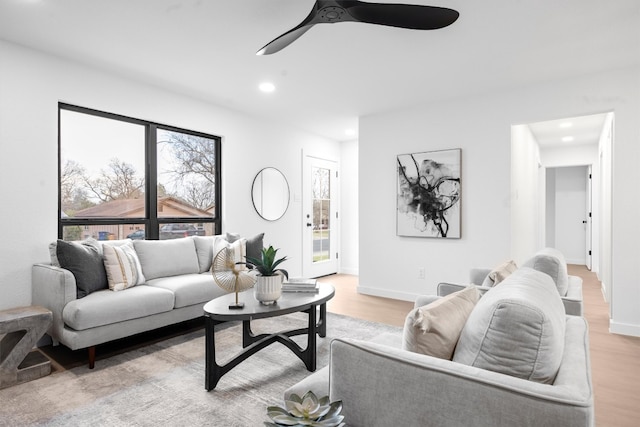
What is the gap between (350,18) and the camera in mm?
2129

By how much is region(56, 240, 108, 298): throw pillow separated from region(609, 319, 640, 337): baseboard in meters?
4.55

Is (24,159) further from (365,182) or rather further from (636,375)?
(636,375)

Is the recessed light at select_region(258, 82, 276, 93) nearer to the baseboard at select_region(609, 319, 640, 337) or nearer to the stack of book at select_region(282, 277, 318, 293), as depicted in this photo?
the stack of book at select_region(282, 277, 318, 293)

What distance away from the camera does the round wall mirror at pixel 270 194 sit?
16.3ft

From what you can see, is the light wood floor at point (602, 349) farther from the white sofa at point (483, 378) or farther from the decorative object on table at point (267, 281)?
the decorative object on table at point (267, 281)

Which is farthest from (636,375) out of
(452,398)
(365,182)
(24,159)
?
(24,159)

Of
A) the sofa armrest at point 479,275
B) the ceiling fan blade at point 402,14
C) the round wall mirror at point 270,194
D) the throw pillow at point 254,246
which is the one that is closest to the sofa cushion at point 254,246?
the throw pillow at point 254,246

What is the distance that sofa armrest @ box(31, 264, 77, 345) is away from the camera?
262 cm

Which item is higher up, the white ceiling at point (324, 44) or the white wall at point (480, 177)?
the white ceiling at point (324, 44)

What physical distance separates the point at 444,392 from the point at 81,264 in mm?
2801

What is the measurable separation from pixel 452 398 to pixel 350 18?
78.5 inches

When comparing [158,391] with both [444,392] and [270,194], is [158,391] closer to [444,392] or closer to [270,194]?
[444,392]

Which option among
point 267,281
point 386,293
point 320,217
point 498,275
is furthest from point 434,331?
point 320,217

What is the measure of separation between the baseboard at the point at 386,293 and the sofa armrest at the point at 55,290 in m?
3.35
